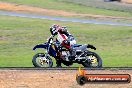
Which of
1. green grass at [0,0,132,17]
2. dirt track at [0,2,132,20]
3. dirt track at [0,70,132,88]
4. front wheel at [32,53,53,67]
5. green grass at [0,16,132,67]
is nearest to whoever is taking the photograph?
dirt track at [0,70,132,88]

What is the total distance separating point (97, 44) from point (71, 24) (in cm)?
1224

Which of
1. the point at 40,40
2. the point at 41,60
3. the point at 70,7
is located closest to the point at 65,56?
the point at 41,60

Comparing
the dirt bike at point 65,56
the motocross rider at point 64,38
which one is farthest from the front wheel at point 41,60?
the motocross rider at point 64,38

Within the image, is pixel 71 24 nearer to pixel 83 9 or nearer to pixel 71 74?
pixel 83 9

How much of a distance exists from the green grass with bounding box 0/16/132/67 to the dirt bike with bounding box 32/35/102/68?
3.56 meters

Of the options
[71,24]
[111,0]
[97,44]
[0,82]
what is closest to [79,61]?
[0,82]

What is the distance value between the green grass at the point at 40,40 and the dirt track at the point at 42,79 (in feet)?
16.4

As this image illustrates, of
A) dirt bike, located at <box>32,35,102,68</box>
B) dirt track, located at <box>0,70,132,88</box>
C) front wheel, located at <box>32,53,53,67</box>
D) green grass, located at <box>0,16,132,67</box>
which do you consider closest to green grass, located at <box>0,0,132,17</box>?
green grass, located at <box>0,16,132,67</box>

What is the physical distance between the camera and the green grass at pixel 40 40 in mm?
23141

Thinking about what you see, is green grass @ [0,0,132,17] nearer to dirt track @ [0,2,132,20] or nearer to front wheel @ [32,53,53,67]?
dirt track @ [0,2,132,20]

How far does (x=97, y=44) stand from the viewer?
30.7m

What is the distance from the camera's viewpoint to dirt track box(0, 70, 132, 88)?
14.1 metres

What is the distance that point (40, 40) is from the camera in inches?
1268

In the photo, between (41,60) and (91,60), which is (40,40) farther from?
(91,60)
